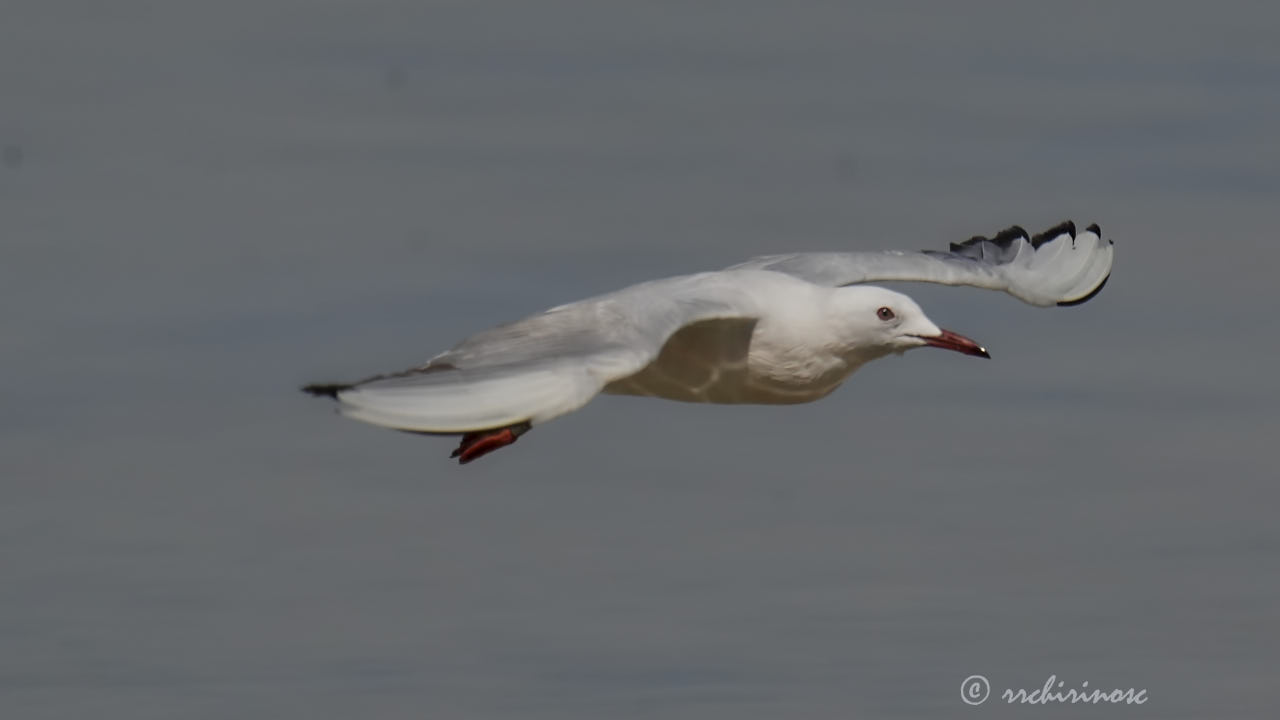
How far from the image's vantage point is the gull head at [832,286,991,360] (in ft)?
54.2

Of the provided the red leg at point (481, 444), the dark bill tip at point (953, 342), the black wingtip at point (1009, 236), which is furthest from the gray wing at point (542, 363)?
the black wingtip at point (1009, 236)

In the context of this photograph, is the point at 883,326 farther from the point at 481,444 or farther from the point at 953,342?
the point at 481,444

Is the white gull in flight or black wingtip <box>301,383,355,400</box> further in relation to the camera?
the white gull in flight

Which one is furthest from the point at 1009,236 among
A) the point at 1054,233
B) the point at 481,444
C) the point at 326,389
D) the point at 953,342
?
the point at 326,389

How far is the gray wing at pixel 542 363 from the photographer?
42.8 ft

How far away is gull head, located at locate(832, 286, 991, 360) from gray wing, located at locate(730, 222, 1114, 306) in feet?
2.16

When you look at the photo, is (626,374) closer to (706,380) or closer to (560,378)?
(560,378)

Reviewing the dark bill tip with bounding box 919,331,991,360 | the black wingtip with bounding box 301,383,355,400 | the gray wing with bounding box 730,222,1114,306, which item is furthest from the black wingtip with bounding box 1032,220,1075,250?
the black wingtip with bounding box 301,383,355,400

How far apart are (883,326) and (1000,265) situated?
2.53 metres

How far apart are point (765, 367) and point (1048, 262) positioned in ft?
11.9

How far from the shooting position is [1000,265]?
1884 centimetres

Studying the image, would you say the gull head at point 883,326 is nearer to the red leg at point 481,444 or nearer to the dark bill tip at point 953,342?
the dark bill tip at point 953,342

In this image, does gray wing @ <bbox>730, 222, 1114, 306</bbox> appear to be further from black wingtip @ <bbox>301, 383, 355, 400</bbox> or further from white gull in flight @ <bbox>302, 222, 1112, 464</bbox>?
black wingtip @ <bbox>301, 383, 355, 400</bbox>

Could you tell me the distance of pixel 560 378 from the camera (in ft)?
44.8
